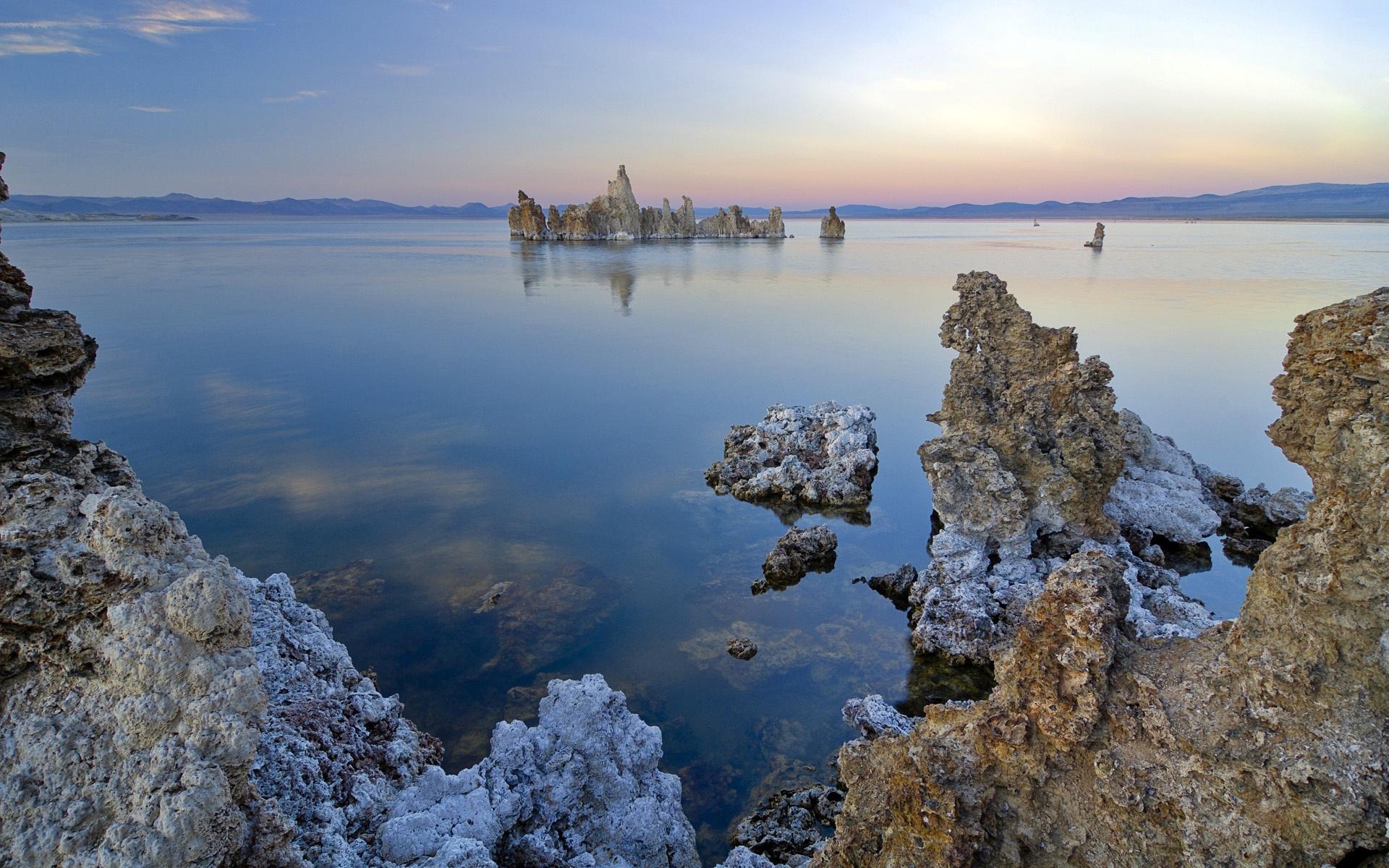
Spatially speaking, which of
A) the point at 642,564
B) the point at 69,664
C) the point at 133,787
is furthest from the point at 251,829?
the point at 642,564

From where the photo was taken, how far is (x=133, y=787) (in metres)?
3.12

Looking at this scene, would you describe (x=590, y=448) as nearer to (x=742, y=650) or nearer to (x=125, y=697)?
(x=742, y=650)

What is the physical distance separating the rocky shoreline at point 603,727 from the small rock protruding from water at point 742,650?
3170mm

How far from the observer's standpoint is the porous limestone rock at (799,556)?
10828mm

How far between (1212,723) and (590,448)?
47.2 ft

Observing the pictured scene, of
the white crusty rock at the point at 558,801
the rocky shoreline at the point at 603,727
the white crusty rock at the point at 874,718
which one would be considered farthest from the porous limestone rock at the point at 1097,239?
the white crusty rock at the point at 558,801

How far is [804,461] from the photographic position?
1462 centimetres

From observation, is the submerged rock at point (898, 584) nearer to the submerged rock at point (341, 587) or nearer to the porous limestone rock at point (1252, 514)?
the porous limestone rock at point (1252, 514)

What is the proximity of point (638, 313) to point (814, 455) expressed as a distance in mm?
22932

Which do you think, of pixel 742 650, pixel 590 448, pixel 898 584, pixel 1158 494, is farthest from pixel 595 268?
pixel 742 650

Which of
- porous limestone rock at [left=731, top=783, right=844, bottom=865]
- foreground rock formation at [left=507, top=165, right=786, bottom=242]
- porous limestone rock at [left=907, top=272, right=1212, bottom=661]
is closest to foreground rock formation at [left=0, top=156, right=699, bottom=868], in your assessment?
porous limestone rock at [left=731, top=783, right=844, bottom=865]

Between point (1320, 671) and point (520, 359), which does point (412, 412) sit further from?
point (1320, 671)

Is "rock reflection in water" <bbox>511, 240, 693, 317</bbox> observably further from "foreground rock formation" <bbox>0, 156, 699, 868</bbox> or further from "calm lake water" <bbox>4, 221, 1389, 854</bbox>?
"foreground rock formation" <bbox>0, 156, 699, 868</bbox>

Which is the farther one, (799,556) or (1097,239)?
(1097,239)
